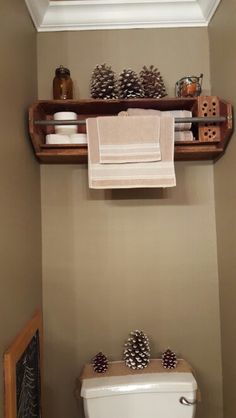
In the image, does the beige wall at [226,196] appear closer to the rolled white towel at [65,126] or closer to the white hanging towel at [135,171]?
the white hanging towel at [135,171]

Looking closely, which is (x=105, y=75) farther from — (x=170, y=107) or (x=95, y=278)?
(x=95, y=278)

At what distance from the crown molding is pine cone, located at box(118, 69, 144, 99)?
0.28m

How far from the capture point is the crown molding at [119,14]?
1.35m

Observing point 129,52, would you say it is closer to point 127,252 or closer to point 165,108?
point 165,108

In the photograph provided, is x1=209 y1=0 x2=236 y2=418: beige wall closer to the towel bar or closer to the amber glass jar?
the towel bar

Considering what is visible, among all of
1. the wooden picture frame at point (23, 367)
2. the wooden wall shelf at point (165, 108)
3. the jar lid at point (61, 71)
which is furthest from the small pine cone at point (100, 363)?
the jar lid at point (61, 71)

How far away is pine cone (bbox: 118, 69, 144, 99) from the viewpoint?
1.29 m

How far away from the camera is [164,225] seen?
142 centimetres

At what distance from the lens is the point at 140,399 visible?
1198mm

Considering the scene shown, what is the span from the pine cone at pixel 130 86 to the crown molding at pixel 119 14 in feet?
0.93

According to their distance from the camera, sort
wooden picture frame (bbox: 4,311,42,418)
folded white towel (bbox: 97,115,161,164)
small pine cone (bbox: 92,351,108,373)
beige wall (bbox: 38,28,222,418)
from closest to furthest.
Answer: wooden picture frame (bbox: 4,311,42,418) → folded white towel (bbox: 97,115,161,164) → small pine cone (bbox: 92,351,108,373) → beige wall (bbox: 38,28,222,418)

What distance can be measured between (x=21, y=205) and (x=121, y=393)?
76 cm

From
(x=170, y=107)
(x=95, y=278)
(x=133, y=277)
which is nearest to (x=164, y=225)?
(x=133, y=277)

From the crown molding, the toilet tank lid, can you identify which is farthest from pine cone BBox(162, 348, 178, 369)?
the crown molding
